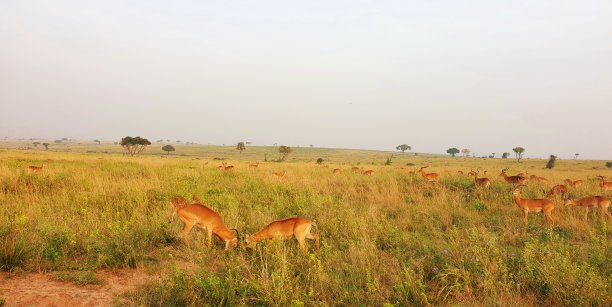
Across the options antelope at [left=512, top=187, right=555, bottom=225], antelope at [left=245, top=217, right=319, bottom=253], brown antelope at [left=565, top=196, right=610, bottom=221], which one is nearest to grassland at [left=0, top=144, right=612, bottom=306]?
antelope at [left=245, top=217, right=319, bottom=253]

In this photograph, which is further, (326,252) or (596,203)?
(596,203)

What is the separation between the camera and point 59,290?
14.3ft

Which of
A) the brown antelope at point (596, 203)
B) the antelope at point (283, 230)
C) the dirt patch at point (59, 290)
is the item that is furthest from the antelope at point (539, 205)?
the dirt patch at point (59, 290)

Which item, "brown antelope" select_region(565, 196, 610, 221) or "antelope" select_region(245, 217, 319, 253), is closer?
"antelope" select_region(245, 217, 319, 253)

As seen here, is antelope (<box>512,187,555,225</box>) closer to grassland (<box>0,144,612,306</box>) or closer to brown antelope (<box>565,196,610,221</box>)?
grassland (<box>0,144,612,306</box>)

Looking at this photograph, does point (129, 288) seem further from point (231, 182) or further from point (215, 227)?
point (231, 182)

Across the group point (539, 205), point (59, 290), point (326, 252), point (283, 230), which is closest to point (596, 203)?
point (539, 205)

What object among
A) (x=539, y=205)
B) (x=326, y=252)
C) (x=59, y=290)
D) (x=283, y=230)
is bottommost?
(x=59, y=290)

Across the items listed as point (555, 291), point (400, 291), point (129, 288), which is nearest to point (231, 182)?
point (129, 288)

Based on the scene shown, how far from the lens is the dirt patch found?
4.04 metres

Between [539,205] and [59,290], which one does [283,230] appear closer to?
[59,290]

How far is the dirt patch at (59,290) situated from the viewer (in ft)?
13.3

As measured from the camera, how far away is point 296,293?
4.25 meters

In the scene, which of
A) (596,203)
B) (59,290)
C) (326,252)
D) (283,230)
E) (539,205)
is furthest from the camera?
(596,203)
